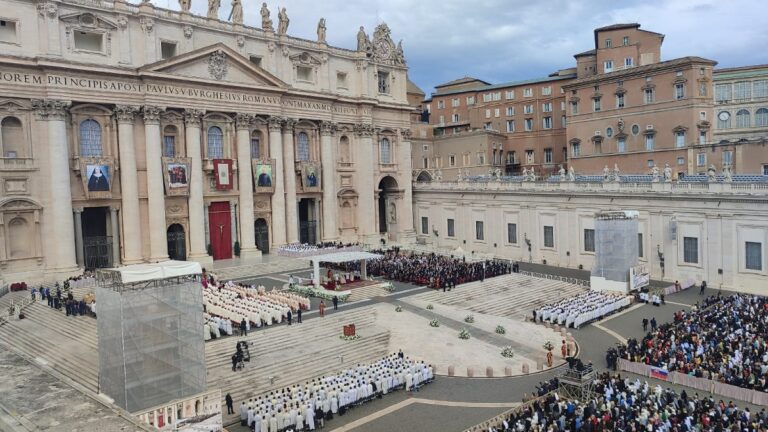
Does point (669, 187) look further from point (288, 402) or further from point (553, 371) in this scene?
point (288, 402)

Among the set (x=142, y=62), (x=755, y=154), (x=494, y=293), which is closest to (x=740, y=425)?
(x=494, y=293)

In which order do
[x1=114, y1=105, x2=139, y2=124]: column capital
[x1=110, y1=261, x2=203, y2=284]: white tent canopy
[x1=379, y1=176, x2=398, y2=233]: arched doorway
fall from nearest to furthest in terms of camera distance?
[x1=110, y1=261, x2=203, y2=284]: white tent canopy → [x1=114, y1=105, x2=139, y2=124]: column capital → [x1=379, y1=176, x2=398, y2=233]: arched doorway

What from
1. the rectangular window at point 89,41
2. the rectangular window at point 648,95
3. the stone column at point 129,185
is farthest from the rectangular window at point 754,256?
the rectangular window at point 89,41

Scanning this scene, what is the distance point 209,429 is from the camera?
53.6ft

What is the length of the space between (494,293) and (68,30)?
1381 inches

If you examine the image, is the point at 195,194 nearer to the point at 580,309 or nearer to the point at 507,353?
the point at 507,353

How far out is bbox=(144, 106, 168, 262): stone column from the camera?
145ft

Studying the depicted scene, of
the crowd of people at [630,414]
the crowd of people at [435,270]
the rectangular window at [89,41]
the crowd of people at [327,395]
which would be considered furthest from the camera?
the rectangular window at [89,41]

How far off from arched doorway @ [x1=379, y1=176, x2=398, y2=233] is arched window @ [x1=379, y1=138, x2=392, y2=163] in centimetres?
211

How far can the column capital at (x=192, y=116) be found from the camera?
45.7 m

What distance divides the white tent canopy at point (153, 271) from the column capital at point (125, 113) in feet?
87.6

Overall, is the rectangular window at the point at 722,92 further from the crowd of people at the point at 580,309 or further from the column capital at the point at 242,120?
the column capital at the point at 242,120

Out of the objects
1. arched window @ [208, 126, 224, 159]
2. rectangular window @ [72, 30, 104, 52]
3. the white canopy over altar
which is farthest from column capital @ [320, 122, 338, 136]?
rectangular window @ [72, 30, 104, 52]

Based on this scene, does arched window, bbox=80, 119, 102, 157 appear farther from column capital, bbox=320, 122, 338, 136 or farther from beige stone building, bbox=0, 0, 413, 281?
column capital, bbox=320, 122, 338, 136
